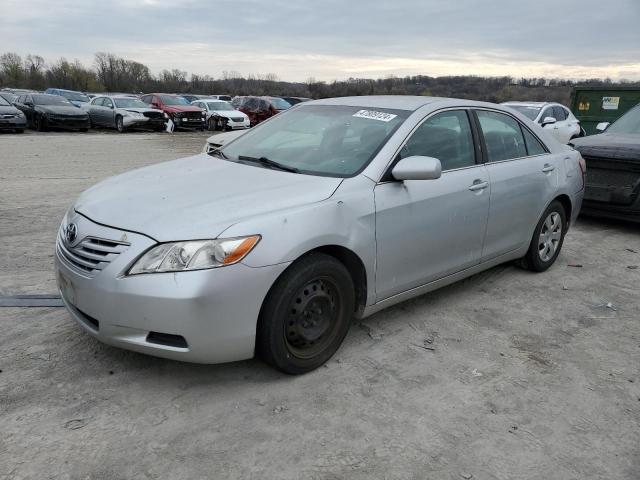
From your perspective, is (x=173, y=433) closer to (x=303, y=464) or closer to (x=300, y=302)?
(x=303, y=464)

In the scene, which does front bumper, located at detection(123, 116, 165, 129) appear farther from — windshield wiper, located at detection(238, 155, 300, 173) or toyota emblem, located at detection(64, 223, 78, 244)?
toyota emblem, located at detection(64, 223, 78, 244)

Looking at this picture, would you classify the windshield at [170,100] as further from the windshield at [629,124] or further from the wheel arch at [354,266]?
the wheel arch at [354,266]

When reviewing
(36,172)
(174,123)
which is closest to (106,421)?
(36,172)

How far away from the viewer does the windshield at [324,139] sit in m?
3.59

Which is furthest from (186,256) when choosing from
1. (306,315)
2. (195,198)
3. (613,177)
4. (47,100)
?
(47,100)

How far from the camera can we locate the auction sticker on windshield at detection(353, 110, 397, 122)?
3850 mm

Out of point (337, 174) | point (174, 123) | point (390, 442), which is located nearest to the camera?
Answer: point (390, 442)

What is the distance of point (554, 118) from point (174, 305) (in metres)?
14.3

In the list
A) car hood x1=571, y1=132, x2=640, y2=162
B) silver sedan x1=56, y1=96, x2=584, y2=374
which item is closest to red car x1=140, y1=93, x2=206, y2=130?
car hood x1=571, y1=132, x2=640, y2=162

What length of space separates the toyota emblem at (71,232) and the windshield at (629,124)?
307 inches

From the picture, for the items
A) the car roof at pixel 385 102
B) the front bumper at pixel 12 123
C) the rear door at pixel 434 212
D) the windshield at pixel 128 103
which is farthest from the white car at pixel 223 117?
the rear door at pixel 434 212

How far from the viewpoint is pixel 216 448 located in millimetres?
2551

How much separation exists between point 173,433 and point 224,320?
0.60m

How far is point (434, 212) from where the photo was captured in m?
3.74
